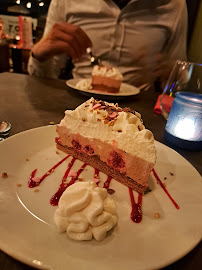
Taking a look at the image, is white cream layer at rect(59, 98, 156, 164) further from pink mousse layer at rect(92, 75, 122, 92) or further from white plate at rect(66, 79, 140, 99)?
pink mousse layer at rect(92, 75, 122, 92)

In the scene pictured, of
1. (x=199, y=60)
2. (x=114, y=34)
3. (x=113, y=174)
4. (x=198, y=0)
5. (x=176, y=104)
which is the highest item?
(x=198, y=0)

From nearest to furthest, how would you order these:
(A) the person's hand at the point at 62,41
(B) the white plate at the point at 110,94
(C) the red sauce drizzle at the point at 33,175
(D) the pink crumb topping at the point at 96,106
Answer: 1. (C) the red sauce drizzle at the point at 33,175
2. (D) the pink crumb topping at the point at 96,106
3. (B) the white plate at the point at 110,94
4. (A) the person's hand at the point at 62,41

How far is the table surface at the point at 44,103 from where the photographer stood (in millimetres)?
1637

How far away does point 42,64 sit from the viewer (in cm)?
308

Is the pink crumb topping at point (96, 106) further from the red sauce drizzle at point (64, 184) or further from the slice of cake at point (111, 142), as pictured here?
the red sauce drizzle at point (64, 184)

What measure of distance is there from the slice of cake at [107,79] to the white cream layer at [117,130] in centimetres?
114

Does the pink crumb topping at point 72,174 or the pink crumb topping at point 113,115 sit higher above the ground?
the pink crumb topping at point 113,115

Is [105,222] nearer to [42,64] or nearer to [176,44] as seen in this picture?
[42,64]

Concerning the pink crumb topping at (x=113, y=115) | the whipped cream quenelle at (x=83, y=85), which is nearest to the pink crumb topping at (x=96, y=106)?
the pink crumb topping at (x=113, y=115)

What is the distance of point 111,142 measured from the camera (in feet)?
3.79

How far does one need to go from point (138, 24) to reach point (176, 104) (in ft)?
6.13

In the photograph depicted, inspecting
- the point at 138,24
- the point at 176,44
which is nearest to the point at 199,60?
the point at 176,44

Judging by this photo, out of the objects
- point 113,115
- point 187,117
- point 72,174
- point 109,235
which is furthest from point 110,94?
point 109,235

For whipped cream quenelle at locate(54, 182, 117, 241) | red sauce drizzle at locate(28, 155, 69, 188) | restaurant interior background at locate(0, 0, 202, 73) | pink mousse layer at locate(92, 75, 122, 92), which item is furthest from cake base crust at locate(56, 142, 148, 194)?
restaurant interior background at locate(0, 0, 202, 73)
